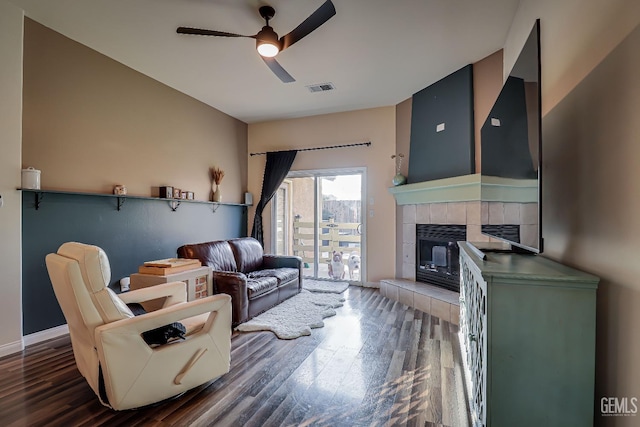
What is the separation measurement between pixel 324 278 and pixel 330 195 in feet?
4.89

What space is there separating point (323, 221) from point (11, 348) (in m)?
4.01

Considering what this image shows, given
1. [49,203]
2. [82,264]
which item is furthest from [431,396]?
[49,203]

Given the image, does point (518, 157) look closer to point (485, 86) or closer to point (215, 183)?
point (485, 86)

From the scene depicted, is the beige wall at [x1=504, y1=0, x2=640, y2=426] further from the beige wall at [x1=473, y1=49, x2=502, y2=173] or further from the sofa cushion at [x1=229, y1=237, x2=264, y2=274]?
the sofa cushion at [x1=229, y1=237, x2=264, y2=274]

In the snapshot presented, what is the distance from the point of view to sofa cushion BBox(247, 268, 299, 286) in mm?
3818

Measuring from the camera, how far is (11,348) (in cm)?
251

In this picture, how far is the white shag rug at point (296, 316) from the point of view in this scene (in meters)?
3.00

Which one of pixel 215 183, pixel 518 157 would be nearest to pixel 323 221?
pixel 215 183

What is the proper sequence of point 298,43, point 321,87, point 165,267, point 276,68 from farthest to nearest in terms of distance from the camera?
point 321,87
point 298,43
point 276,68
point 165,267

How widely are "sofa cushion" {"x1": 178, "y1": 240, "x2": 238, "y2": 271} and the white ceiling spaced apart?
7.07 feet

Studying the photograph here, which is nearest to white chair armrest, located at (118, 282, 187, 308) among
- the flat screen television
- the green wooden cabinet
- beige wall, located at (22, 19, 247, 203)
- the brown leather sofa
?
the brown leather sofa

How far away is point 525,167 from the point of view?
1479 millimetres

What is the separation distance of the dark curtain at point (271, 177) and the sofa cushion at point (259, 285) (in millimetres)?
1920

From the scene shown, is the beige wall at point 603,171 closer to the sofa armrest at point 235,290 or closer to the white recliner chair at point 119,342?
the white recliner chair at point 119,342
